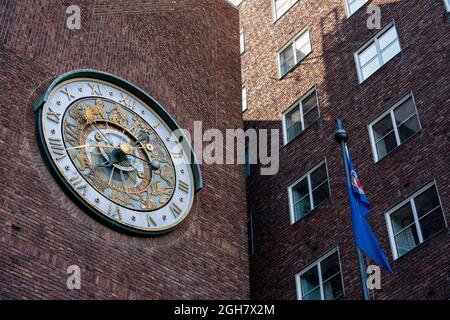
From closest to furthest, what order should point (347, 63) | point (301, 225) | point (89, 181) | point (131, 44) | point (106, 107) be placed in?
point (89, 181), point (106, 107), point (131, 44), point (301, 225), point (347, 63)

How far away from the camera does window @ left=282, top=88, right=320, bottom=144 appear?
31578mm

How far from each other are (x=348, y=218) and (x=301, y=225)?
2118 mm

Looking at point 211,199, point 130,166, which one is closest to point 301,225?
point 211,199

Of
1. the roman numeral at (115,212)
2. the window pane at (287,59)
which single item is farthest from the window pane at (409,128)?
the roman numeral at (115,212)

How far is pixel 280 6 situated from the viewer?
37094 millimetres

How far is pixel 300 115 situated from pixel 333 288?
7.37m

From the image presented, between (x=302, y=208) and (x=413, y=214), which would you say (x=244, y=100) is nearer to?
(x=302, y=208)

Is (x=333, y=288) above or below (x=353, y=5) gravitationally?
below

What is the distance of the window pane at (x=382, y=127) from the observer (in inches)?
1099

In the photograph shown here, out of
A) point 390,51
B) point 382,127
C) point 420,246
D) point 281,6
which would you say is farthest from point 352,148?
point 281,6

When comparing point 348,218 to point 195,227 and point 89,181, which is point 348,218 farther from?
point 89,181

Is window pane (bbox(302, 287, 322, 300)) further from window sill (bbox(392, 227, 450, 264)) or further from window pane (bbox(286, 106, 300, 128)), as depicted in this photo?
window pane (bbox(286, 106, 300, 128))

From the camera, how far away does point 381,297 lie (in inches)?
958

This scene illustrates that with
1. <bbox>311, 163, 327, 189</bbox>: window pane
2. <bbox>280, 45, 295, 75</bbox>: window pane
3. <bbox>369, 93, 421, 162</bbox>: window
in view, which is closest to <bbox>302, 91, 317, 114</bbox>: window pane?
<bbox>280, 45, 295, 75</bbox>: window pane
